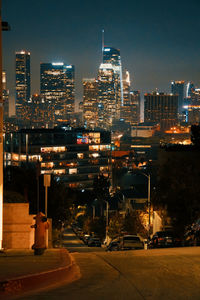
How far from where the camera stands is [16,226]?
1750 cm

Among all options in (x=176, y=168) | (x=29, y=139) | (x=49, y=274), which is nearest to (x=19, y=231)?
(x=49, y=274)

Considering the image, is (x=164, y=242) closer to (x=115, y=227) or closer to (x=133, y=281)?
(x=133, y=281)

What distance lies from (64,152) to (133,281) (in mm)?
131374

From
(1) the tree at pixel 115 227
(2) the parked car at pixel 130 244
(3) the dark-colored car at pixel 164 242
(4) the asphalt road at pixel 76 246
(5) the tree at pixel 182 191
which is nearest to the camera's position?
(3) the dark-colored car at pixel 164 242

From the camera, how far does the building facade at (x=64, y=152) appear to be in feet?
423

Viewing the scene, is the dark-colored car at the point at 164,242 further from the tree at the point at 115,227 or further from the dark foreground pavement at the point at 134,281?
the tree at the point at 115,227

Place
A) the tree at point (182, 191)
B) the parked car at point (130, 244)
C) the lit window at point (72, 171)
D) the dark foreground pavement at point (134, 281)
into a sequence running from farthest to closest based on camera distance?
1. the lit window at point (72, 171)
2. the tree at point (182, 191)
3. the parked car at point (130, 244)
4. the dark foreground pavement at point (134, 281)

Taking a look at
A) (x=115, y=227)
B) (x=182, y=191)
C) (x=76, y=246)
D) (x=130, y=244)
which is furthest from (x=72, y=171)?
(x=130, y=244)

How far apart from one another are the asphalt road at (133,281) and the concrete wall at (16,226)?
5908mm

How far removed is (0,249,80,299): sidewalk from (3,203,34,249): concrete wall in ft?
21.1

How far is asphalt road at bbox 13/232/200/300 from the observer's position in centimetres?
771

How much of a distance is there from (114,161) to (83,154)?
5117cm

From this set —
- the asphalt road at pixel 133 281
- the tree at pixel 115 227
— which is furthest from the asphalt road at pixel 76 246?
the asphalt road at pixel 133 281

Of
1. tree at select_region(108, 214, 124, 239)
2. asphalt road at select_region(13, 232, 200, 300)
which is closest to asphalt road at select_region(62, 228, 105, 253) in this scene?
tree at select_region(108, 214, 124, 239)
